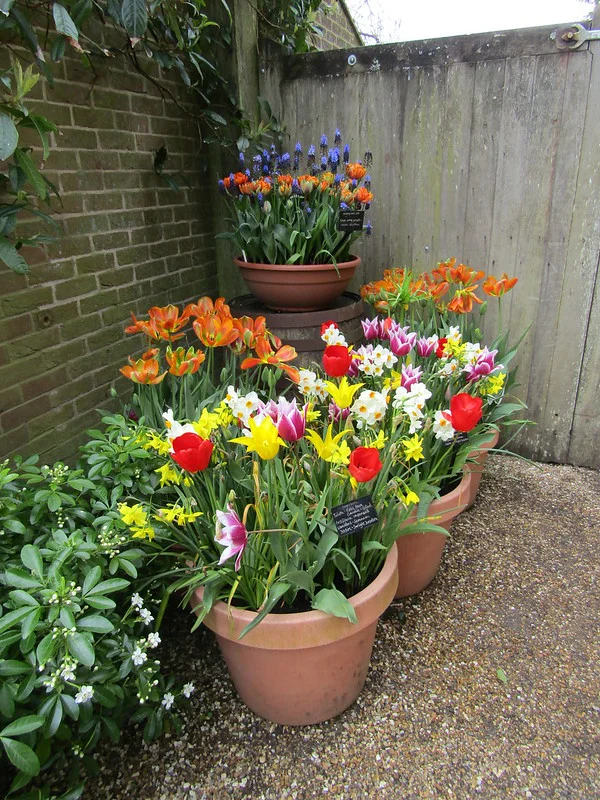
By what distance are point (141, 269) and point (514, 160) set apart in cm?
148

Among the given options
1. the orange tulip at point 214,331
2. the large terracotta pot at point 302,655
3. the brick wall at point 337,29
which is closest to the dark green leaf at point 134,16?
the orange tulip at point 214,331

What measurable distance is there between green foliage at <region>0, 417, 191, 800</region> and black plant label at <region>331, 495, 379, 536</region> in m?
0.40

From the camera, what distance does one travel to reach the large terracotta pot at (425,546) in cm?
154

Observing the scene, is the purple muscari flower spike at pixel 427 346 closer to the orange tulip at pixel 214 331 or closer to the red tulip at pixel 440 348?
the red tulip at pixel 440 348

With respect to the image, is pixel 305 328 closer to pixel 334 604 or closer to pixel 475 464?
pixel 475 464

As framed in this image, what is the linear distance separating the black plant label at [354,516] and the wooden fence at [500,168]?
1578mm

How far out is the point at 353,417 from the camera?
1250mm

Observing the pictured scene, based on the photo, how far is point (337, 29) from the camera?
4820 mm

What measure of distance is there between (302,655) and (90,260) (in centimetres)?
142

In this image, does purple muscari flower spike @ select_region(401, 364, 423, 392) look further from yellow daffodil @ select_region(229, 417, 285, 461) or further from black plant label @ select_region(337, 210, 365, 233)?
black plant label @ select_region(337, 210, 365, 233)

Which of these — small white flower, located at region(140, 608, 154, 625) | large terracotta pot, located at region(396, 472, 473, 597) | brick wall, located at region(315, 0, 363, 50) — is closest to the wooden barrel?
large terracotta pot, located at region(396, 472, 473, 597)

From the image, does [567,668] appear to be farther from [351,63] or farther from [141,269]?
[351,63]

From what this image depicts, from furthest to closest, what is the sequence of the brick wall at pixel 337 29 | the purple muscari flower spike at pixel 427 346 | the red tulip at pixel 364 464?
the brick wall at pixel 337 29 < the purple muscari flower spike at pixel 427 346 < the red tulip at pixel 364 464

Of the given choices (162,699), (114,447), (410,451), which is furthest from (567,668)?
(114,447)
